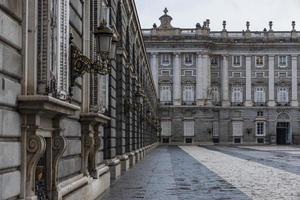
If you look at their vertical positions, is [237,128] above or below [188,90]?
below

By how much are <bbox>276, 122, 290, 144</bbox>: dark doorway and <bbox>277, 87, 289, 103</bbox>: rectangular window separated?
3331 millimetres

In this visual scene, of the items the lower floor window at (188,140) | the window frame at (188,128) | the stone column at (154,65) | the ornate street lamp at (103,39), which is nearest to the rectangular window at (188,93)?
the window frame at (188,128)

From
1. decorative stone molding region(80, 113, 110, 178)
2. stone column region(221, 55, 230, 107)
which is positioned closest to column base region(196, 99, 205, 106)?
stone column region(221, 55, 230, 107)

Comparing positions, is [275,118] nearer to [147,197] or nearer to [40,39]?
[147,197]

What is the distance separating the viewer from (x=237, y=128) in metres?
86.2

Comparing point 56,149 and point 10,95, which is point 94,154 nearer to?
point 56,149

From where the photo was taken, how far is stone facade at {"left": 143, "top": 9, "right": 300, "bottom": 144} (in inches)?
3376

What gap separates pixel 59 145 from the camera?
27.0 feet

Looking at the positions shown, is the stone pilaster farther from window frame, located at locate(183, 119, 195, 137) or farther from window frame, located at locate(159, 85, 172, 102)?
window frame, located at locate(159, 85, 172, 102)

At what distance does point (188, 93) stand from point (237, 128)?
8.56 meters

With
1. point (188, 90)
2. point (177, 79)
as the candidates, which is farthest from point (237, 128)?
point (177, 79)

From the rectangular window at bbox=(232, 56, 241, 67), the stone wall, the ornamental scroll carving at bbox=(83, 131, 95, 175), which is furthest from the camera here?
the rectangular window at bbox=(232, 56, 241, 67)

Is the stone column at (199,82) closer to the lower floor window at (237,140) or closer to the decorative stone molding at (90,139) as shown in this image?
the lower floor window at (237,140)

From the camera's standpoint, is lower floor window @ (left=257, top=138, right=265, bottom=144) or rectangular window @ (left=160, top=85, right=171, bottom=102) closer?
lower floor window @ (left=257, top=138, right=265, bottom=144)
